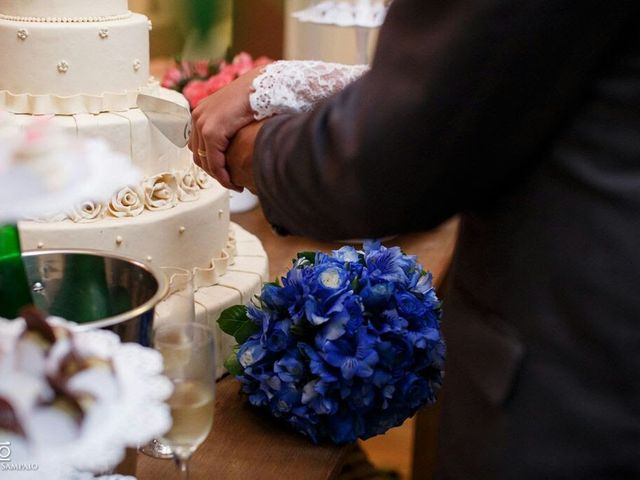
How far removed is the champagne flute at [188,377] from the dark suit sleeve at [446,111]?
0.17 metres

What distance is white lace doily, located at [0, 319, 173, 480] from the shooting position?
0.69 metres

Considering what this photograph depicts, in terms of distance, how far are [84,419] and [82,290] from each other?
32cm

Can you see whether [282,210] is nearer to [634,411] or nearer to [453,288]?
[453,288]

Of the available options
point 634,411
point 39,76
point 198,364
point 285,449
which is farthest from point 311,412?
point 39,76

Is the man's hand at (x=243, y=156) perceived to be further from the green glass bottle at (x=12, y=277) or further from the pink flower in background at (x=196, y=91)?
the pink flower in background at (x=196, y=91)

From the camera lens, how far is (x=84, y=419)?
704mm

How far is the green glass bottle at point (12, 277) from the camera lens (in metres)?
0.89

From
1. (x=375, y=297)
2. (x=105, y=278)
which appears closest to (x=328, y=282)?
(x=375, y=297)

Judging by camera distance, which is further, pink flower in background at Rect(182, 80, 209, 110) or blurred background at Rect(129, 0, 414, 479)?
blurred background at Rect(129, 0, 414, 479)

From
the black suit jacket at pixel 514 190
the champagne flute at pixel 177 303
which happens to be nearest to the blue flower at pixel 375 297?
the champagne flute at pixel 177 303

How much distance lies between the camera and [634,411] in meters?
0.80

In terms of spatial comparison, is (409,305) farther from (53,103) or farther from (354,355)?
(53,103)

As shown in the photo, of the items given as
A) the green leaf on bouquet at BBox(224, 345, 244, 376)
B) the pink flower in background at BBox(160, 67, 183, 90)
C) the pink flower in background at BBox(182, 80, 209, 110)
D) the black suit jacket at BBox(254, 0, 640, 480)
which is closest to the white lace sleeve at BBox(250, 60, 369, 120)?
the black suit jacket at BBox(254, 0, 640, 480)

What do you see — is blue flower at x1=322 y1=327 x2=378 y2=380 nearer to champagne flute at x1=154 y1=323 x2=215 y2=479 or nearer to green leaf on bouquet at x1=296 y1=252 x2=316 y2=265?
green leaf on bouquet at x1=296 y1=252 x2=316 y2=265
